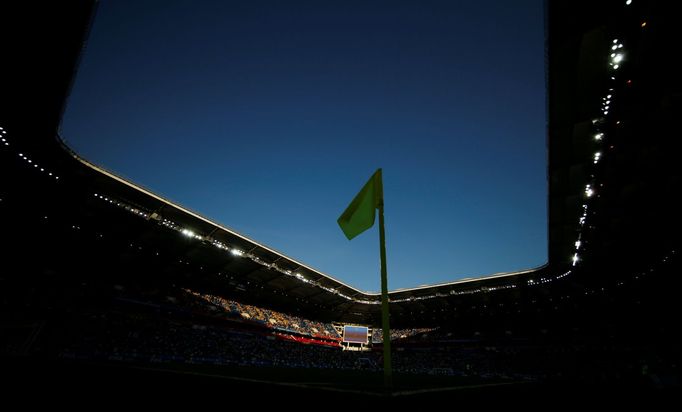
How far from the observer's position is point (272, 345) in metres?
38.7

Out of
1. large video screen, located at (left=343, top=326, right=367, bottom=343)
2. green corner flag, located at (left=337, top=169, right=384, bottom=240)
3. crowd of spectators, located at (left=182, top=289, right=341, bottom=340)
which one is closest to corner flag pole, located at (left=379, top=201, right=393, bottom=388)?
green corner flag, located at (left=337, top=169, right=384, bottom=240)

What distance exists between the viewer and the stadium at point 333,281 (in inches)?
399

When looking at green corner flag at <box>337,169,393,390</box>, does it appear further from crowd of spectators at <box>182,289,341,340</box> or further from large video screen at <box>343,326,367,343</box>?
large video screen at <box>343,326,367,343</box>

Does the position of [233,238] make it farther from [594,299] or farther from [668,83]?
[594,299]

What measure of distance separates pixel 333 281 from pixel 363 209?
37255mm

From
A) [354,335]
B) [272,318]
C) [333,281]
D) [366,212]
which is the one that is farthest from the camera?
[354,335]

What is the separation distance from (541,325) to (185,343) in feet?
144

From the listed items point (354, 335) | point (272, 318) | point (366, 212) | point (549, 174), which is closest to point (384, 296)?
point (366, 212)

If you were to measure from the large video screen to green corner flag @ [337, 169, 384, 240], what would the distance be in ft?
155

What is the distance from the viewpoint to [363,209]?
660cm

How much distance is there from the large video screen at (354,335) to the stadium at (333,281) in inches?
12.1

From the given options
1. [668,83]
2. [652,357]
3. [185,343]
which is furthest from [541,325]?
[185,343]

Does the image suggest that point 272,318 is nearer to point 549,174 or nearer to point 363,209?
point 549,174

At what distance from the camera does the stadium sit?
399 inches
